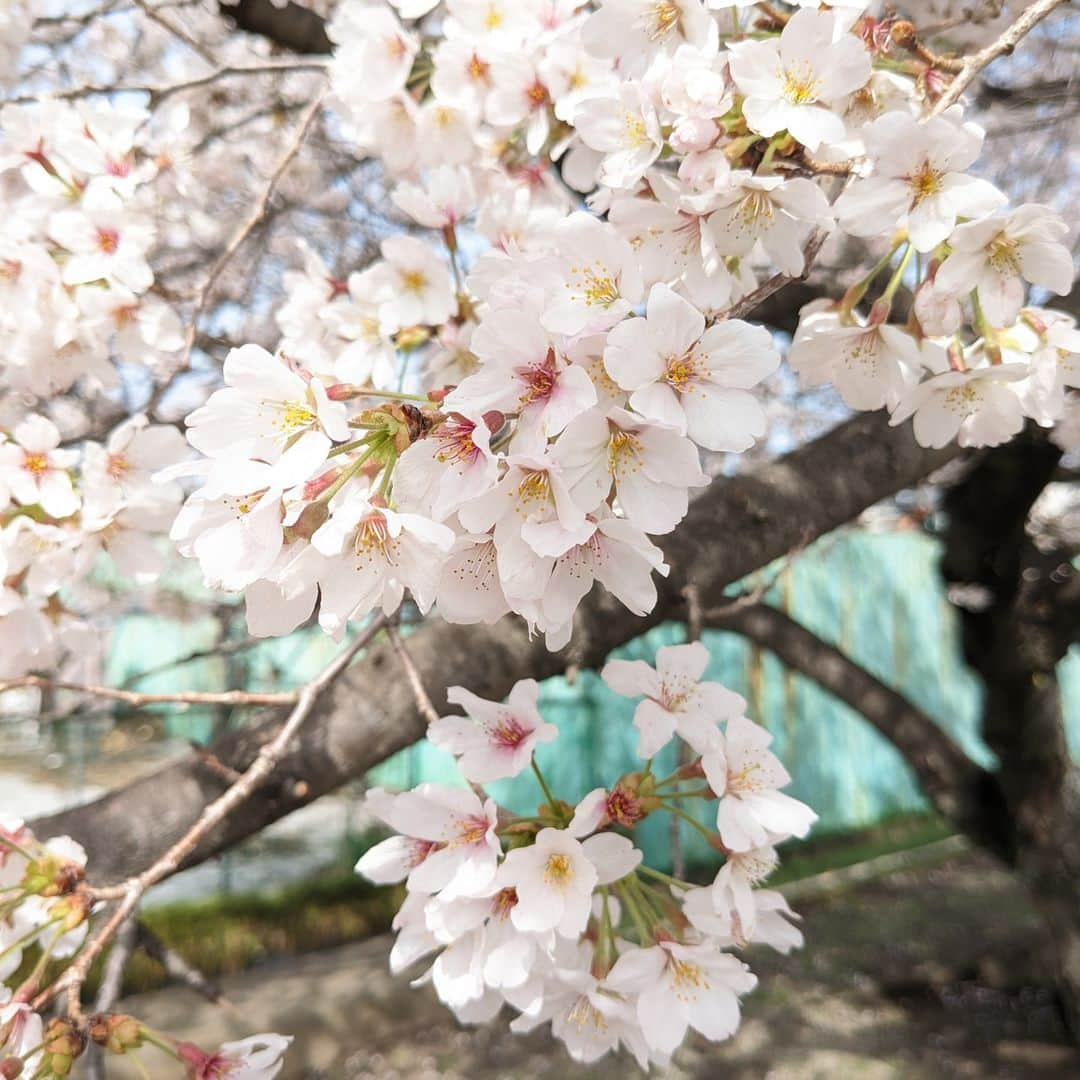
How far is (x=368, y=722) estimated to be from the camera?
135 cm

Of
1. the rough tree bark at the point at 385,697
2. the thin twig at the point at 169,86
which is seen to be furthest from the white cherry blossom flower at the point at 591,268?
the thin twig at the point at 169,86

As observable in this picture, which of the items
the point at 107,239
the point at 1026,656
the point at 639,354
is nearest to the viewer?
the point at 639,354

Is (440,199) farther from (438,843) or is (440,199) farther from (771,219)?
(438,843)

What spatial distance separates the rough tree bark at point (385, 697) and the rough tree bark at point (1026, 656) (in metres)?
1.77

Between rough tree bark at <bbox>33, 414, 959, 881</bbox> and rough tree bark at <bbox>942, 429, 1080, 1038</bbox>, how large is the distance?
1.77 metres

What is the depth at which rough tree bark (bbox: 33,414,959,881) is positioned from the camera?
1312mm

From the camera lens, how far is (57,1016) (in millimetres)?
873

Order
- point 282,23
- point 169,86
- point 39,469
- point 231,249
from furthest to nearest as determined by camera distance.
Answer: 1. point 282,23
2. point 169,86
3. point 231,249
4. point 39,469

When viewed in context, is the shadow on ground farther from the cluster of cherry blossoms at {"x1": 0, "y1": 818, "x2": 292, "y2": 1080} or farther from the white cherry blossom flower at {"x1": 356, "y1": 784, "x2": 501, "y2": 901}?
the white cherry blossom flower at {"x1": 356, "y1": 784, "x2": 501, "y2": 901}

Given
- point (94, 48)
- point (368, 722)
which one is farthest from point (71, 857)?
point (94, 48)

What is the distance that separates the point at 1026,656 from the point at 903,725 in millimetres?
549

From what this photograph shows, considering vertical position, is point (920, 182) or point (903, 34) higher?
point (903, 34)

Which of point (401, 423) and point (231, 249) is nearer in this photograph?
point (401, 423)

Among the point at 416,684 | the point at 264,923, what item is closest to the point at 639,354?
the point at 416,684
